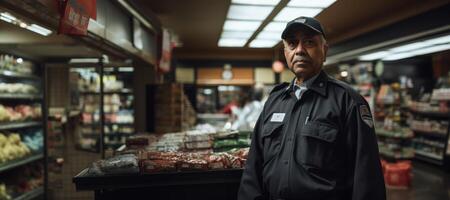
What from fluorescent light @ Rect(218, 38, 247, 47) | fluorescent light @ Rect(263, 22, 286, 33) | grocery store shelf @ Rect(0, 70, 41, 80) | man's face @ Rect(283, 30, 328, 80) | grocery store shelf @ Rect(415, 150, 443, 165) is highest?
fluorescent light @ Rect(218, 38, 247, 47)

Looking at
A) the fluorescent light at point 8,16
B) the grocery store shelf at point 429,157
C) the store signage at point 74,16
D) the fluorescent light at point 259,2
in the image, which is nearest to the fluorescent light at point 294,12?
the fluorescent light at point 259,2

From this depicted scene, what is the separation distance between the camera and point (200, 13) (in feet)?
19.2

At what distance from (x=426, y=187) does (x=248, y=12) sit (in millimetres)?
4346

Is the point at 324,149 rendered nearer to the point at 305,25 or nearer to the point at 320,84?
the point at 320,84

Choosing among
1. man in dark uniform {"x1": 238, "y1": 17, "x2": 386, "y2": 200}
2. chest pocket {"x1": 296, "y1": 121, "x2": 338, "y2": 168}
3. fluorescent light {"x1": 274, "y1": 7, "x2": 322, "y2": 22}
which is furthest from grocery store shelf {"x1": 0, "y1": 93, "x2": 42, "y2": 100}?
chest pocket {"x1": 296, "y1": 121, "x2": 338, "y2": 168}

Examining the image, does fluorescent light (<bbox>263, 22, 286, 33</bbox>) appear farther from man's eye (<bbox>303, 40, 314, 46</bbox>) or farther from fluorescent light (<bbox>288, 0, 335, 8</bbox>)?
man's eye (<bbox>303, 40, 314, 46</bbox>)

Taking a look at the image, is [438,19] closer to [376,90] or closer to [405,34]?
[405,34]

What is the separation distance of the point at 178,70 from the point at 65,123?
20.5ft

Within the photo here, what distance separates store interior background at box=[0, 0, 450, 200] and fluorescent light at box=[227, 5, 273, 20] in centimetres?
11

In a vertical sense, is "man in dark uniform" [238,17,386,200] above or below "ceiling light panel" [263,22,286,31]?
below

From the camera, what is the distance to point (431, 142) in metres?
8.74

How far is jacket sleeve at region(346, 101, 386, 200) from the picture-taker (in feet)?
5.40

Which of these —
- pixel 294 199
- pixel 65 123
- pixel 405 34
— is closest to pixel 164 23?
pixel 65 123

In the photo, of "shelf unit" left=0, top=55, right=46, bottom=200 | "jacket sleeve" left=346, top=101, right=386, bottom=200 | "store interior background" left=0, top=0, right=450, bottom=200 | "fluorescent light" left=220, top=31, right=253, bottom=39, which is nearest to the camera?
"jacket sleeve" left=346, top=101, right=386, bottom=200
